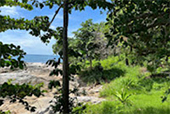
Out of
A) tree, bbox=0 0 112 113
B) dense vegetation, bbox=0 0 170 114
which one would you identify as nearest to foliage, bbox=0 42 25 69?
dense vegetation, bbox=0 0 170 114

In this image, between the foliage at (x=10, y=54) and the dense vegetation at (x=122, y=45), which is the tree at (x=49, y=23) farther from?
the foliage at (x=10, y=54)

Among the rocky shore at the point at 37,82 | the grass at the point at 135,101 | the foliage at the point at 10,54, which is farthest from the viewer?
the rocky shore at the point at 37,82

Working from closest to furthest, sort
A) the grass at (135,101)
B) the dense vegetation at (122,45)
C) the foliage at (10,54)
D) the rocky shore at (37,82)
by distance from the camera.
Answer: the foliage at (10,54)
the dense vegetation at (122,45)
the grass at (135,101)
the rocky shore at (37,82)

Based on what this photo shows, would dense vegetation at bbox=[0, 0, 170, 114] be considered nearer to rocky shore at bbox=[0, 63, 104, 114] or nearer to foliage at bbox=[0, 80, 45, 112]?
foliage at bbox=[0, 80, 45, 112]

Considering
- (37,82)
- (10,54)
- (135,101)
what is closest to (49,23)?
(10,54)

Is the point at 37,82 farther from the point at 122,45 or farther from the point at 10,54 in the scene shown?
the point at 10,54

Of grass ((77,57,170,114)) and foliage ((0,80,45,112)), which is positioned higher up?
foliage ((0,80,45,112))

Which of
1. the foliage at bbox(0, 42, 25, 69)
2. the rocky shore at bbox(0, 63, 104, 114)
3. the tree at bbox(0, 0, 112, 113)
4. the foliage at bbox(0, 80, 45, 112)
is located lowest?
the rocky shore at bbox(0, 63, 104, 114)

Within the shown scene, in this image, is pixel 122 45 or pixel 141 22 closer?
pixel 141 22

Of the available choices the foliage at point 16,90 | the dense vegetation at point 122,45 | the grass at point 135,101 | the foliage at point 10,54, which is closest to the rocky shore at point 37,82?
the grass at point 135,101

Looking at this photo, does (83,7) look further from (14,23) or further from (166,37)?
(166,37)

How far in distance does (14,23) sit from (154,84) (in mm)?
8963

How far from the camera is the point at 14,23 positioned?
320 cm

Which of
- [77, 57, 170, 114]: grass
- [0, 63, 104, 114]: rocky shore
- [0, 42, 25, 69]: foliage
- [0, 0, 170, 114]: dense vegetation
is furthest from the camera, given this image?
[0, 63, 104, 114]: rocky shore
